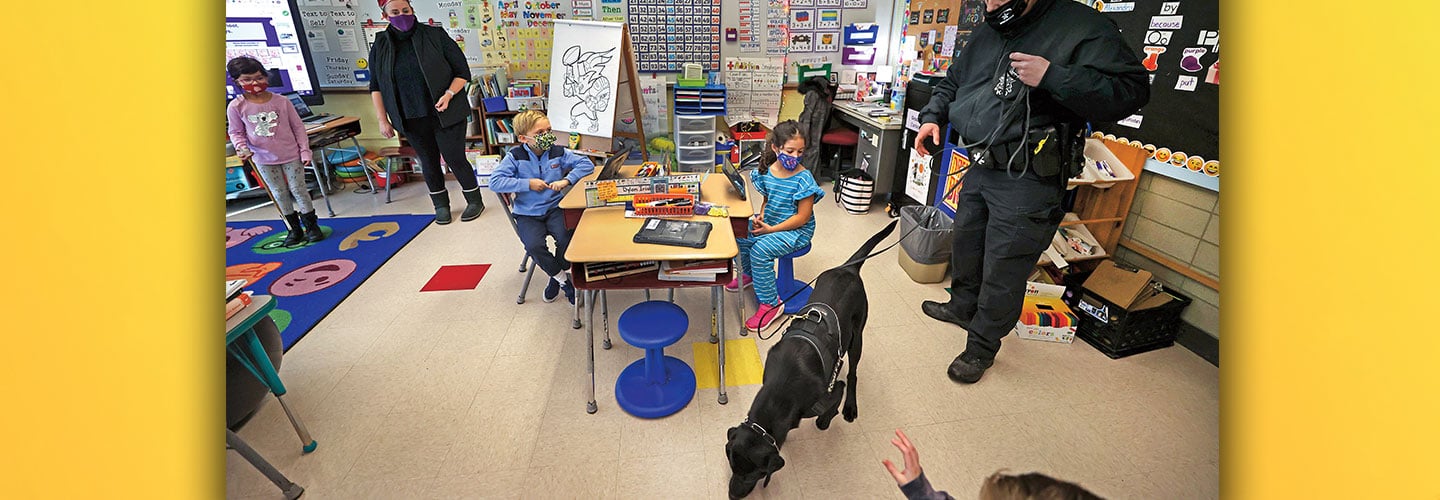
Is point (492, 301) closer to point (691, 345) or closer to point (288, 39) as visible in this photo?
point (691, 345)

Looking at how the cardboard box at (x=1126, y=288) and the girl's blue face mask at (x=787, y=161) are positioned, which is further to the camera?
the girl's blue face mask at (x=787, y=161)

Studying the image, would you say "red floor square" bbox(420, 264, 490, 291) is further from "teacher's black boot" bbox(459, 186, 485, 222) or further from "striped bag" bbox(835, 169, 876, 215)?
"striped bag" bbox(835, 169, 876, 215)

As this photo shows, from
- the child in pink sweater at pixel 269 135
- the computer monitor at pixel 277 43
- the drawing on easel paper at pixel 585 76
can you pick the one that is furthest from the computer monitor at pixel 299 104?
the drawing on easel paper at pixel 585 76

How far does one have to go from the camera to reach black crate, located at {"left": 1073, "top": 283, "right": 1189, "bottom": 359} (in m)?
2.45

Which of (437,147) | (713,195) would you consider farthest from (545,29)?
(713,195)

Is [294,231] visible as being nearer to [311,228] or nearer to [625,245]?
[311,228]

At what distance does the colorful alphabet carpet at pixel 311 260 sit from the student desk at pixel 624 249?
1.70 meters

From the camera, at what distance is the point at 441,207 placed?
4.30 m

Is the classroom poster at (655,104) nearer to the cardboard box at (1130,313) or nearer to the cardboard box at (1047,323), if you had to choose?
the cardboard box at (1047,323)

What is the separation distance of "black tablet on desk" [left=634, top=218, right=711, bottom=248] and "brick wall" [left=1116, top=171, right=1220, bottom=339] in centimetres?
218

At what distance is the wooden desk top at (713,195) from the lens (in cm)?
245
